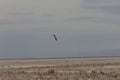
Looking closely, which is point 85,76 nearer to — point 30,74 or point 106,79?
point 106,79

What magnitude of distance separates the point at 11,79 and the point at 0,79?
1.03 meters

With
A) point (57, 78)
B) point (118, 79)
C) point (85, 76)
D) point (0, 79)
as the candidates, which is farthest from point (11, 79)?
point (118, 79)

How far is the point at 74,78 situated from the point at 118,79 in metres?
4.11

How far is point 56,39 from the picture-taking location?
4428cm

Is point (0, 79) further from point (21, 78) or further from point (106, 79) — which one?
point (106, 79)

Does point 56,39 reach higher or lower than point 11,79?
higher

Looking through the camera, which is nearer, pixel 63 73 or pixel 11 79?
pixel 11 79

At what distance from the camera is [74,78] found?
4488 cm

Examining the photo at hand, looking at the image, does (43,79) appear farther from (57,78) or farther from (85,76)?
(85,76)

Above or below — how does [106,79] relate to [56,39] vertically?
below

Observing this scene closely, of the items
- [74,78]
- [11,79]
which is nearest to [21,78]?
[11,79]

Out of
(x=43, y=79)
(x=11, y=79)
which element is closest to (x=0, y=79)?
(x=11, y=79)

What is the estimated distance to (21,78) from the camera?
45500 millimetres

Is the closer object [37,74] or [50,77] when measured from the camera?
[50,77]
